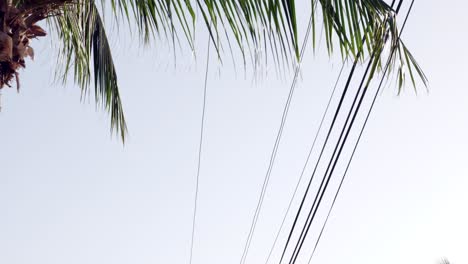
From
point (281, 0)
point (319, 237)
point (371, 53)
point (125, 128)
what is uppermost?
point (281, 0)

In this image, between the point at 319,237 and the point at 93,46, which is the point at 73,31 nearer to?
the point at 93,46

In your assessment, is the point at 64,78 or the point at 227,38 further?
the point at 64,78

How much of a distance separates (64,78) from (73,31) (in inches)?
19.4

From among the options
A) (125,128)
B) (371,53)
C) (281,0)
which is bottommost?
(125,128)

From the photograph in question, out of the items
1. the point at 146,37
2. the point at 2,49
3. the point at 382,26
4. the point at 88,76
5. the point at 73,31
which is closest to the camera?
the point at 382,26

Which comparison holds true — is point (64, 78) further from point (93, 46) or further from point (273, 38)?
point (273, 38)

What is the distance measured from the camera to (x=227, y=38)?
2939 millimetres

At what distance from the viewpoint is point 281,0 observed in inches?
116

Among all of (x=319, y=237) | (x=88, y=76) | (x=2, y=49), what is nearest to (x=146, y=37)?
(x=2, y=49)

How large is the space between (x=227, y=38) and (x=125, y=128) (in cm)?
216

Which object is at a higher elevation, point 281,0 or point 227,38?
point 281,0

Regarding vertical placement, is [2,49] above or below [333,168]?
above

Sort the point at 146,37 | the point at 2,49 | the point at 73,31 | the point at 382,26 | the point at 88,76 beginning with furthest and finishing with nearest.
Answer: the point at 88,76, the point at 73,31, the point at 146,37, the point at 2,49, the point at 382,26

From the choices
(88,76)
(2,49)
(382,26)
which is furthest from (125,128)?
(382,26)
